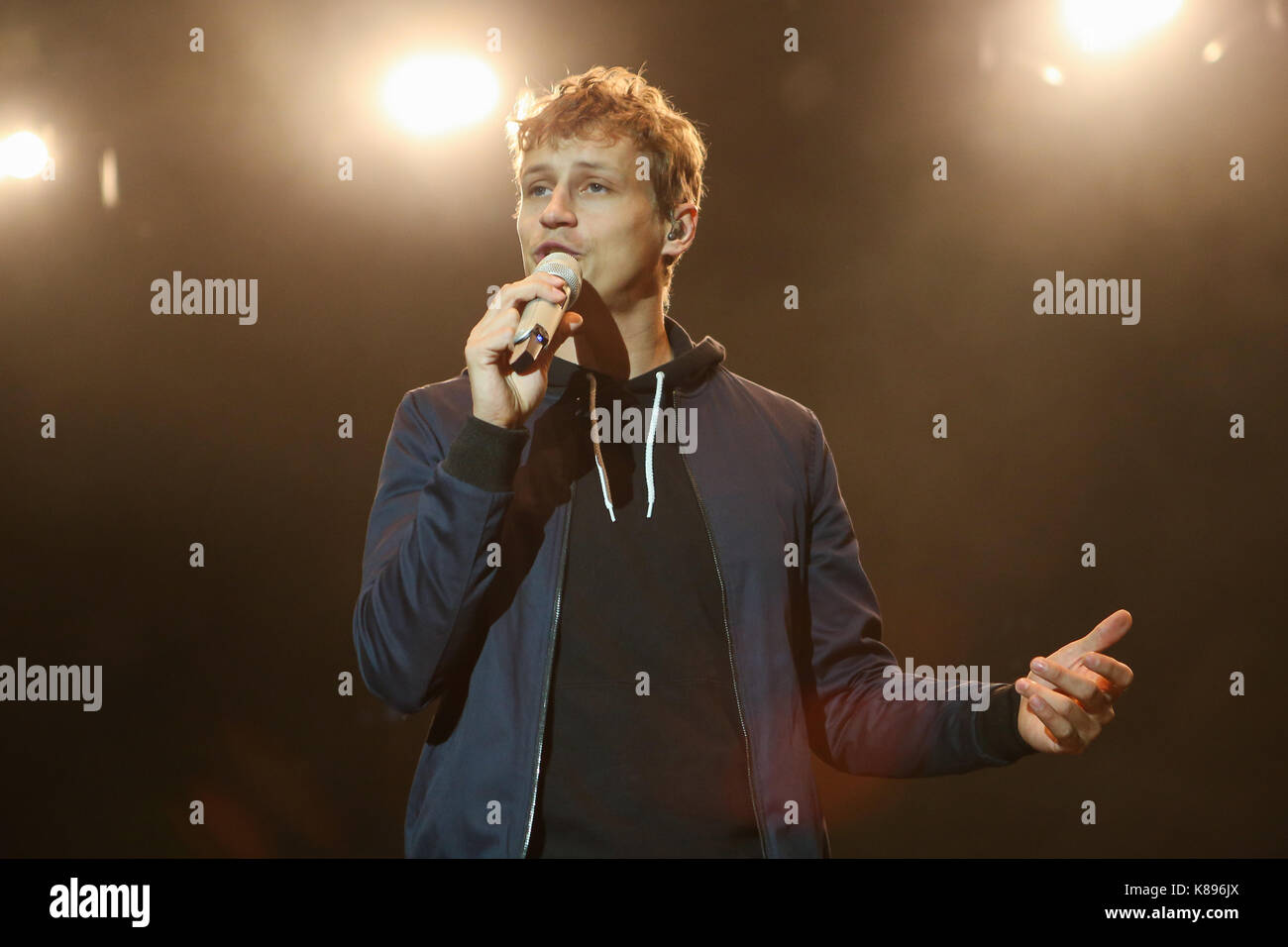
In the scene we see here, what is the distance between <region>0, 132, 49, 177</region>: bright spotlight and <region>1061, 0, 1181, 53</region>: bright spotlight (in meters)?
2.36

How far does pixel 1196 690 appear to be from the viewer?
2379 millimetres

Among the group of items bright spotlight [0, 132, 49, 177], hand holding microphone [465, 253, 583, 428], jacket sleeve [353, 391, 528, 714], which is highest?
bright spotlight [0, 132, 49, 177]

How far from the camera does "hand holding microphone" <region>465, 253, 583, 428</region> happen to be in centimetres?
113

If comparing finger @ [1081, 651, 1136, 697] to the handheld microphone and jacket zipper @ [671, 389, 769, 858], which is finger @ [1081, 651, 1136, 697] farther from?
the handheld microphone

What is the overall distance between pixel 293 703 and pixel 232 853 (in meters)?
0.35

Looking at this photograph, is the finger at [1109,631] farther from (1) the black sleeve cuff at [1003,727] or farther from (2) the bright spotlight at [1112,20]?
(2) the bright spotlight at [1112,20]

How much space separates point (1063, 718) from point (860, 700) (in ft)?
1.02

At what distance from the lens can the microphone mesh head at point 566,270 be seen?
1260 millimetres

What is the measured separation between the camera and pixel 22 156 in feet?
7.11

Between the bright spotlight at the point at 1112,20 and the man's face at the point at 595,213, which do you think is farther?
the bright spotlight at the point at 1112,20

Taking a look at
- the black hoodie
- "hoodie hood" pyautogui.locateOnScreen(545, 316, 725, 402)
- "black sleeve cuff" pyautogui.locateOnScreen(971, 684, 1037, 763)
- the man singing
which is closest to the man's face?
the man singing

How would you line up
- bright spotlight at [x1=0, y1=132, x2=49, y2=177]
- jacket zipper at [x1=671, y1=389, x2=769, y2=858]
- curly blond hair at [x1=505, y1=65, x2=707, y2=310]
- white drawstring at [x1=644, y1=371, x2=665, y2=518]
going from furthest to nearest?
bright spotlight at [x1=0, y1=132, x2=49, y2=177], curly blond hair at [x1=505, y1=65, x2=707, y2=310], white drawstring at [x1=644, y1=371, x2=665, y2=518], jacket zipper at [x1=671, y1=389, x2=769, y2=858]

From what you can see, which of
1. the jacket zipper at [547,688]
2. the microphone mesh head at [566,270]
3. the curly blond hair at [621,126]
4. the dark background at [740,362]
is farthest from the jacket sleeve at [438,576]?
the dark background at [740,362]

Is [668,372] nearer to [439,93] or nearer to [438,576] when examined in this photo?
[438,576]
